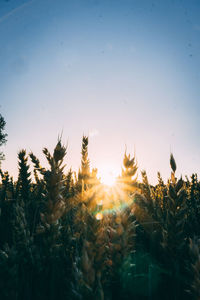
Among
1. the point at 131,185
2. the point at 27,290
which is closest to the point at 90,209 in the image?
the point at 131,185

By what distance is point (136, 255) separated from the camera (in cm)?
139

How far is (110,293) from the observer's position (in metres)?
0.86

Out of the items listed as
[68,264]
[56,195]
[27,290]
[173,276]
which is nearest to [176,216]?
[173,276]

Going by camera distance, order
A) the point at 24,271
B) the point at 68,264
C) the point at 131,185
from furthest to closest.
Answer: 1. the point at 68,264
2. the point at 24,271
3. the point at 131,185

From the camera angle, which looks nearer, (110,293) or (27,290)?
(110,293)

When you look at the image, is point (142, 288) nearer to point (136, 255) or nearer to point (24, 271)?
point (136, 255)

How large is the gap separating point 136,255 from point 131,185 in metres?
0.72

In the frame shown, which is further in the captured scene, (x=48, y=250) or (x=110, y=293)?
(x=48, y=250)

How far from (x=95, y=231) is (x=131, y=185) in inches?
11.3

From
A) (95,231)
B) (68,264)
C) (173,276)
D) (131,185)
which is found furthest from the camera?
(68,264)

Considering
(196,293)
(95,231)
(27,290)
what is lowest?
(27,290)

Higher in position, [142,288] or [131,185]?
[131,185]

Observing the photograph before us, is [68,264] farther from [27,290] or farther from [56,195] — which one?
[56,195]

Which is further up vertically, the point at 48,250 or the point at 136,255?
the point at 48,250
